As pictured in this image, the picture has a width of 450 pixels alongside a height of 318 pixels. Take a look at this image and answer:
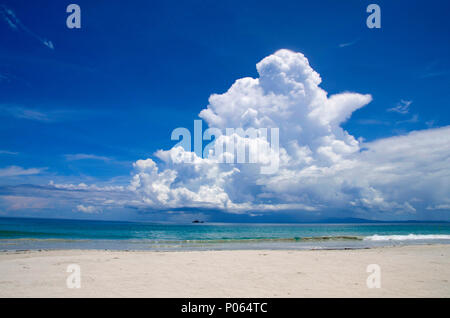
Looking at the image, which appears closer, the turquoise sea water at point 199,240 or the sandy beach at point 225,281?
the sandy beach at point 225,281

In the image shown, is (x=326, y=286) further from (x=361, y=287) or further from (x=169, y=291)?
(x=169, y=291)

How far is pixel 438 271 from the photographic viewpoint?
12.5m

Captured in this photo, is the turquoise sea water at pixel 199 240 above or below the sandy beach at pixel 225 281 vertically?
below

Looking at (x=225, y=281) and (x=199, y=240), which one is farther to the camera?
(x=199, y=240)

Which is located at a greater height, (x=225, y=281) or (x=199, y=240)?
(x=225, y=281)

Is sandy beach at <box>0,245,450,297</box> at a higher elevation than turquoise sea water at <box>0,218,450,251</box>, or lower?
higher

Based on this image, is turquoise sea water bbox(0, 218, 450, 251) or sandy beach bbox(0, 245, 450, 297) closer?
sandy beach bbox(0, 245, 450, 297)
